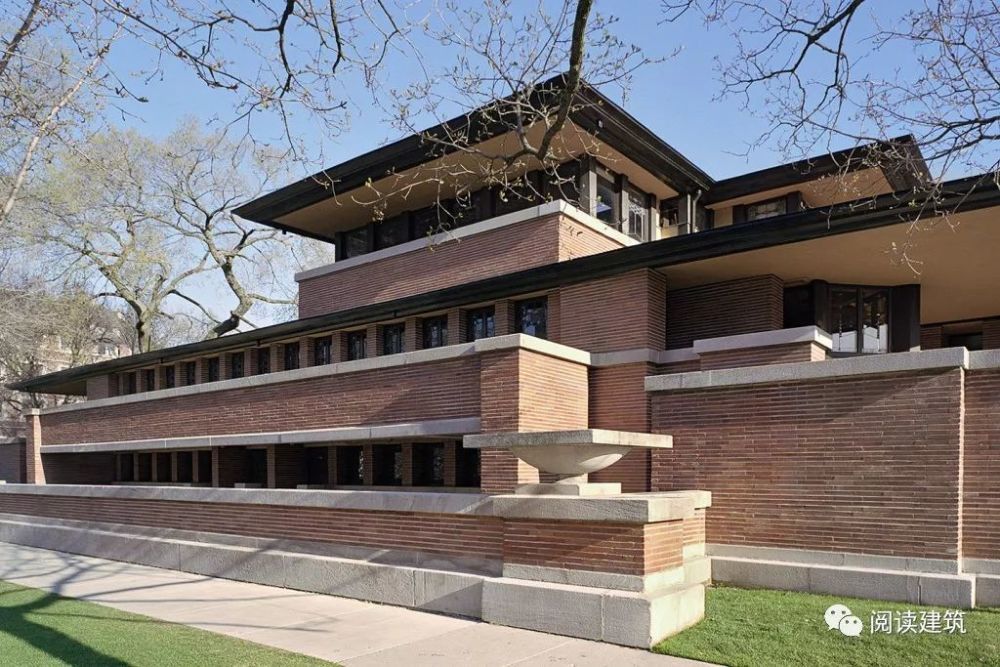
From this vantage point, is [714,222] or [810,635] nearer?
[810,635]

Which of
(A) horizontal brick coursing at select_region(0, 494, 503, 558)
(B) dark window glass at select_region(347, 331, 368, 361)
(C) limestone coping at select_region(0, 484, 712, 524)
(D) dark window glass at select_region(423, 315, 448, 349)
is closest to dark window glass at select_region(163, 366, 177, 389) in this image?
(A) horizontal brick coursing at select_region(0, 494, 503, 558)

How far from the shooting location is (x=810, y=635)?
7.89m

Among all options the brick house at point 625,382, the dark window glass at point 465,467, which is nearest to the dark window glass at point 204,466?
the brick house at point 625,382

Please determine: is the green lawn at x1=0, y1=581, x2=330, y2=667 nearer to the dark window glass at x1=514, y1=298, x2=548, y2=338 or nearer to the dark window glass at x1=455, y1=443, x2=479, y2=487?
the dark window glass at x1=455, y1=443, x2=479, y2=487

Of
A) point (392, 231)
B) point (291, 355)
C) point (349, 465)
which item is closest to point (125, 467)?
point (291, 355)

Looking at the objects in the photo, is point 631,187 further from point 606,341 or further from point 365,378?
point 365,378

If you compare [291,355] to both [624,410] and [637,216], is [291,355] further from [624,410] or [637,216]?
[624,410]

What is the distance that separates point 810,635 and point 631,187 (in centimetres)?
1247

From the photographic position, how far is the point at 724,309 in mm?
14461

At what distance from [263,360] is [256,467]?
3024mm

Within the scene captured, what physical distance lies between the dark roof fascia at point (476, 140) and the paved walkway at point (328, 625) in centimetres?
738

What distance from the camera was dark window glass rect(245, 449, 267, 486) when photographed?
832 inches

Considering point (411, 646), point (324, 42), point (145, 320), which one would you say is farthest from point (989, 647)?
point (145, 320)

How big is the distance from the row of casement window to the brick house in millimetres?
78
